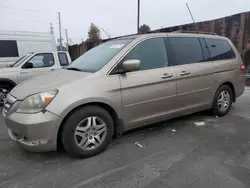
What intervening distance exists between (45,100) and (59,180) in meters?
0.95

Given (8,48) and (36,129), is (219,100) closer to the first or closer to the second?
(36,129)

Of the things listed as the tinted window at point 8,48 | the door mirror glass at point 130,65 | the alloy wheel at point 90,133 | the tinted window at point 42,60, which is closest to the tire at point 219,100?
the door mirror glass at point 130,65

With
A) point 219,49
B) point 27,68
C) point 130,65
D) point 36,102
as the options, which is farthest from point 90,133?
point 27,68

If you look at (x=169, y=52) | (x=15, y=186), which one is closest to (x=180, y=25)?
(x=169, y=52)

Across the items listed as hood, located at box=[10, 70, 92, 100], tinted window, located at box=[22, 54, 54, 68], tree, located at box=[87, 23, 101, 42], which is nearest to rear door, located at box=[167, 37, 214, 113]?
hood, located at box=[10, 70, 92, 100]

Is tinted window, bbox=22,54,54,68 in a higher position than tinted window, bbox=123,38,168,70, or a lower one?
lower

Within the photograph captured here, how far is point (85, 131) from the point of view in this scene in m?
2.88

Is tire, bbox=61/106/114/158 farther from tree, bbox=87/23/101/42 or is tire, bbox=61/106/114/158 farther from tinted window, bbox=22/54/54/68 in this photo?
tree, bbox=87/23/101/42

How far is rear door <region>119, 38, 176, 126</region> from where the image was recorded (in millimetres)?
3191

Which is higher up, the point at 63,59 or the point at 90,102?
the point at 63,59

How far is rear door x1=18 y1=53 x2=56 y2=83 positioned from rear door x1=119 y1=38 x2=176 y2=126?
4.31 metres

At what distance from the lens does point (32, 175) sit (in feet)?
8.50

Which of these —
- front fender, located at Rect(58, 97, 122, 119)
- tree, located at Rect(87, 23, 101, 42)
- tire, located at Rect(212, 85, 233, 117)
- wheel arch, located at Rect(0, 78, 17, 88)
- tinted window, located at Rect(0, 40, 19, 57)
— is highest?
tree, located at Rect(87, 23, 101, 42)

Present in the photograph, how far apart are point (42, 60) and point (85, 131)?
15.5ft
